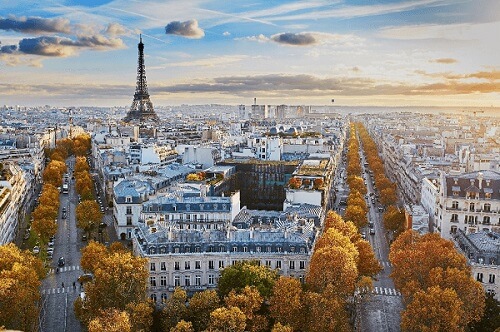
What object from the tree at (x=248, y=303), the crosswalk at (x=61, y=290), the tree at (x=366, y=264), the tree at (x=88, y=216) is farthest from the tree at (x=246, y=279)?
the tree at (x=88, y=216)

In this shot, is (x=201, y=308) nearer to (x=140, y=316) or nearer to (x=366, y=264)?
(x=140, y=316)

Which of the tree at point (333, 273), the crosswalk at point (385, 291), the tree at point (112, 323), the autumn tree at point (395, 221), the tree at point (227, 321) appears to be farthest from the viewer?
the autumn tree at point (395, 221)

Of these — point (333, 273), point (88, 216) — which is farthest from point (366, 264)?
point (88, 216)

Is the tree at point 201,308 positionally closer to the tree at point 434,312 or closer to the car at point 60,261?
the tree at point 434,312

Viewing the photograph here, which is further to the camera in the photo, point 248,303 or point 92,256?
point 92,256

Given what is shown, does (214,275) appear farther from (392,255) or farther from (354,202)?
(354,202)
